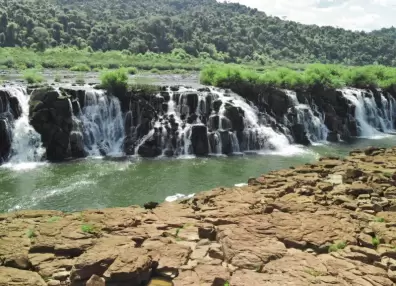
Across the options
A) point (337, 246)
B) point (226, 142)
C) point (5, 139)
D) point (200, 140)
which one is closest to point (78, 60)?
point (5, 139)

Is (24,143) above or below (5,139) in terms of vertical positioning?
below

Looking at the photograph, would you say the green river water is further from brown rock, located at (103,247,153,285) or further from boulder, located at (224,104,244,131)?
brown rock, located at (103,247,153,285)

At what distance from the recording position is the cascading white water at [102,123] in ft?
120

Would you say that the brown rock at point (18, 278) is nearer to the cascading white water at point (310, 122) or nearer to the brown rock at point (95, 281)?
the brown rock at point (95, 281)

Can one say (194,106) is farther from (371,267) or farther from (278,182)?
(371,267)

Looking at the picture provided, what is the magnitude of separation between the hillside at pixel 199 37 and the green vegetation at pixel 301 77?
67.1 m

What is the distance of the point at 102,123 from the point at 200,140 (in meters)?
8.60

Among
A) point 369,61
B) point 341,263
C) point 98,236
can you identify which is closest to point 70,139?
point 98,236

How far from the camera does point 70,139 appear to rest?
35.3 m

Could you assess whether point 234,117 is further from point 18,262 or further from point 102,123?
point 18,262

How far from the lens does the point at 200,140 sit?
37688 millimetres

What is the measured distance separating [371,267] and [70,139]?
2653cm

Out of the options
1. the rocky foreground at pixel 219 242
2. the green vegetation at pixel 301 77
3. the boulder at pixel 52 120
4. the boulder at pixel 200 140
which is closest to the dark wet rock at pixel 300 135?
the green vegetation at pixel 301 77

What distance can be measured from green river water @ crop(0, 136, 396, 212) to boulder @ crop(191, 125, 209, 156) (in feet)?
5.80
